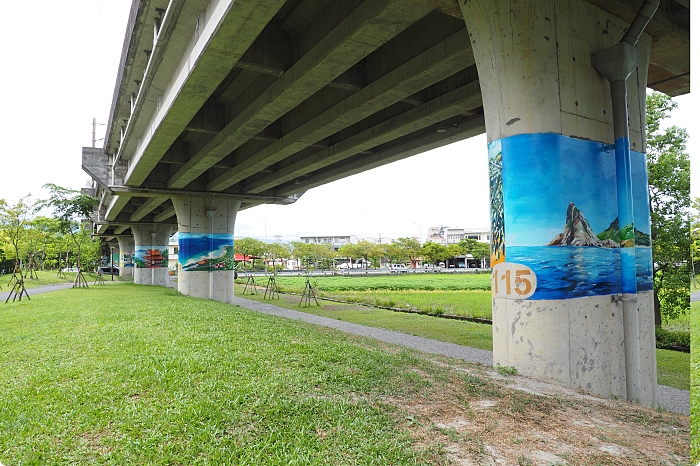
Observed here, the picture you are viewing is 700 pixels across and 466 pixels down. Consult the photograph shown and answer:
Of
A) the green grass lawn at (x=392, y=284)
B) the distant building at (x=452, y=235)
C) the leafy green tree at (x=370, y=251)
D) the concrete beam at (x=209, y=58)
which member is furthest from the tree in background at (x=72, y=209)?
the distant building at (x=452, y=235)

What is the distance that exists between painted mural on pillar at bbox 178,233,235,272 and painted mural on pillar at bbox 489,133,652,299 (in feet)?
68.5

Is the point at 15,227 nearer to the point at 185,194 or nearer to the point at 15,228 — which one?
the point at 15,228

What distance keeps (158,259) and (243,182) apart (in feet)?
76.5

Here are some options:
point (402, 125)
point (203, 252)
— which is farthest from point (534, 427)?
point (203, 252)

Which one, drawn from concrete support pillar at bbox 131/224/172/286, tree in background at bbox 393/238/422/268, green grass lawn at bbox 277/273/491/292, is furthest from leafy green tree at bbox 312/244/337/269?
concrete support pillar at bbox 131/224/172/286

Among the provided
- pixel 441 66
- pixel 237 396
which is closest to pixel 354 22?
pixel 441 66

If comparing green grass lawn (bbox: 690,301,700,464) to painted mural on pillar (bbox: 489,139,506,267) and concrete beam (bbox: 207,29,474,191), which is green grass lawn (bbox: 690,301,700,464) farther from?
concrete beam (bbox: 207,29,474,191)

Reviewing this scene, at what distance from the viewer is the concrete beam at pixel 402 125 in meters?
11.3

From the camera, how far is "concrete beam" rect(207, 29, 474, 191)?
29.2 ft

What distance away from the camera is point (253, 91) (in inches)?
495

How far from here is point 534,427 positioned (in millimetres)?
4449

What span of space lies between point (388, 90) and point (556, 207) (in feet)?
17.2

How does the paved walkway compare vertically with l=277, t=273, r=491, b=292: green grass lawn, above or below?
above

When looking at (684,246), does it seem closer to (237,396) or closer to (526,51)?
(526,51)
